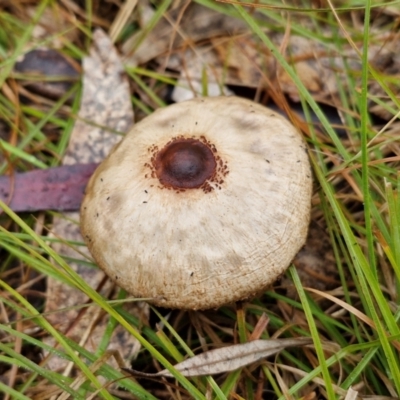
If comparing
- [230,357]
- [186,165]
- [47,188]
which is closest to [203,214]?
[186,165]

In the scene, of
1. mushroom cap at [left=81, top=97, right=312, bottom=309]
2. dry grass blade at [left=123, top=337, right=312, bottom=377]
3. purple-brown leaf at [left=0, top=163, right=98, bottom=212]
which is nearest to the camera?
mushroom cap at [left=81, top=97, right=312, bottom=309]

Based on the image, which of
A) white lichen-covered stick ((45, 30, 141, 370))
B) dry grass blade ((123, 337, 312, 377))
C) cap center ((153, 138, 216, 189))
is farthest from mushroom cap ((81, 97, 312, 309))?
white lichen-covered stick ((45, 30, 141, 370))

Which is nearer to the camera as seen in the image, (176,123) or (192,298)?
(192,298)

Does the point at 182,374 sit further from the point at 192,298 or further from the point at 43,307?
the point at 43,307

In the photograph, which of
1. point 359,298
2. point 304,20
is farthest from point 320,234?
point 304,20

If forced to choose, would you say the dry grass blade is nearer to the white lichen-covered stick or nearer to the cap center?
the white lichen-covered stick

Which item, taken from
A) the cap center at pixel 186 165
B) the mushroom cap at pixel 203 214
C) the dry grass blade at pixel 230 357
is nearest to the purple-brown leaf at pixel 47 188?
the mushroom cap at pixel 203 214

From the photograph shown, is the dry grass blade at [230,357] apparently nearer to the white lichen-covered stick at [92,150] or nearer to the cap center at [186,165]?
the white lichen-covered stick at [92,150]

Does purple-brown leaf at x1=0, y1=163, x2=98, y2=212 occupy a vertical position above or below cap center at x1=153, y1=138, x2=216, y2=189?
below
